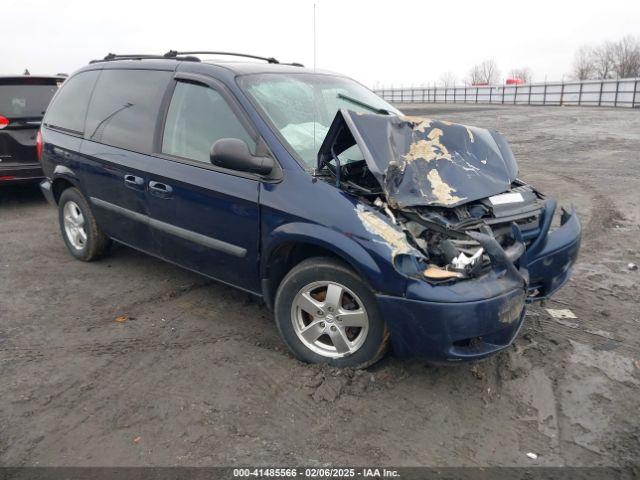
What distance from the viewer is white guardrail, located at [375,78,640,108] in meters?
31.3

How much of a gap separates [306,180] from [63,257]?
340cm

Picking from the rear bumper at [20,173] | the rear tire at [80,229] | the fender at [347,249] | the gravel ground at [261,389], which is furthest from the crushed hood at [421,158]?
the rear bumper at [20,173]

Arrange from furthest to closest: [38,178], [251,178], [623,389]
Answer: [38,178] → [251,178] → [623,389]

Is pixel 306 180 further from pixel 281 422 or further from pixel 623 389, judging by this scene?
pixel 623 389

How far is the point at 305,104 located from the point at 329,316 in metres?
1.60

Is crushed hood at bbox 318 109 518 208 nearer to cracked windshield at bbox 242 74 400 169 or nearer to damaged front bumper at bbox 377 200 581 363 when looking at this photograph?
cracked windshield at bbox 242 74 400 169

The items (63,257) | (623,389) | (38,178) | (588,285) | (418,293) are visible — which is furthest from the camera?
(38,178)

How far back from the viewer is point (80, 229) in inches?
201

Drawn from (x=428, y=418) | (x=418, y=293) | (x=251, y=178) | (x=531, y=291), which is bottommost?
(x=428, y=418)

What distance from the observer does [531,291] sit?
3.39 meters

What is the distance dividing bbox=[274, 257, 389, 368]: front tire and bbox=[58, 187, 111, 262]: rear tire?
2497 millimetres

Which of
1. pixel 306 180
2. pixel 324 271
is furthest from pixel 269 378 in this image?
pixel 306 180

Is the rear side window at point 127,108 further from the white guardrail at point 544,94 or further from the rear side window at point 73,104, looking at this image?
the white guardrail at point 544,94

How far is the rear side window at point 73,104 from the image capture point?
4.85 m
